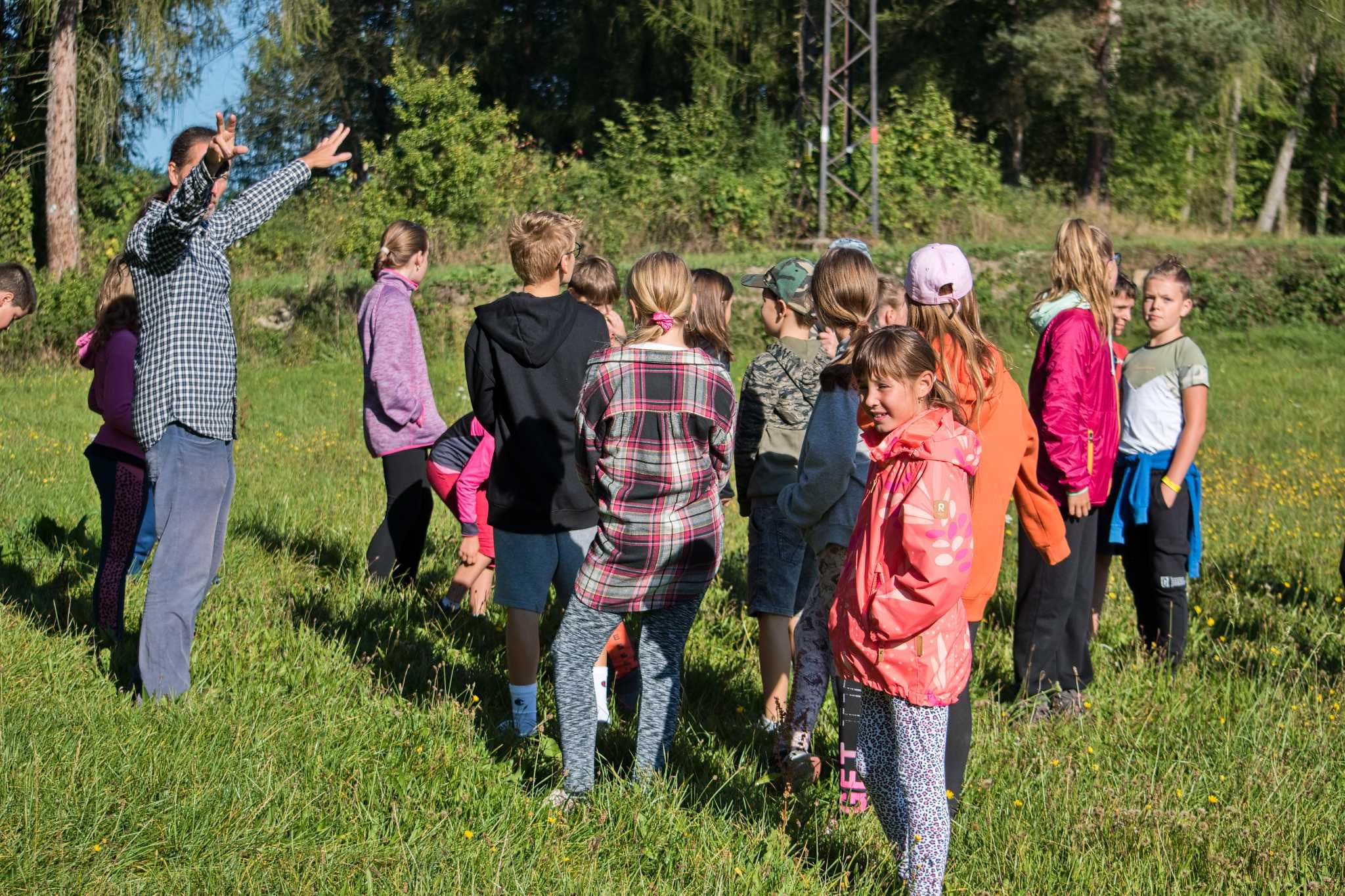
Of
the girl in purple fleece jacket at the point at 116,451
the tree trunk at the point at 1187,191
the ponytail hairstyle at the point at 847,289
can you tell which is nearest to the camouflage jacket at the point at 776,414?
the ponytail hairstyle at the point at 847,289

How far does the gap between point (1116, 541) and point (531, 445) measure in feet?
9.28

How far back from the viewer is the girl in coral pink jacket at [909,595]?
3039 mm

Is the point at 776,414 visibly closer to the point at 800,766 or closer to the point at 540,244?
the point at 540,244

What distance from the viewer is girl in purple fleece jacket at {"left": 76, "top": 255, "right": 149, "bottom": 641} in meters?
4.96

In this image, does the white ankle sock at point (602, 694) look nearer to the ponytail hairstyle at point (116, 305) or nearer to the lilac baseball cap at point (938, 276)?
the lilac baseball cap at point (938, 276)

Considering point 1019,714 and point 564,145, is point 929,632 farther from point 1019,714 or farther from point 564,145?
point 564,145

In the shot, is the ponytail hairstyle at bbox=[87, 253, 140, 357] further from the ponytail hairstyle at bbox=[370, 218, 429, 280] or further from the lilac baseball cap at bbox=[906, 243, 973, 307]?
the lilac baseball cap at bbox=[906, 243, 973, 307]

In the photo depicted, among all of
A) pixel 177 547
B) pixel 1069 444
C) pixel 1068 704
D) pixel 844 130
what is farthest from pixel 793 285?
pixel 844 130

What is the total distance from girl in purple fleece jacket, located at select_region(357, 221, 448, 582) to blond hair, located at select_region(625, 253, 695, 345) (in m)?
2.34

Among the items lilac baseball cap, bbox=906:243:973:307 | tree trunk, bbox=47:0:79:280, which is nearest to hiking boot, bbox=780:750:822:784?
lilac baseball cap, bbox=906:243:973:307

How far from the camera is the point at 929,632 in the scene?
3.14m

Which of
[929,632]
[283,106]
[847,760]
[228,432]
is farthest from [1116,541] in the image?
[283,106]

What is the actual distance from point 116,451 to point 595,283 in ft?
7.01

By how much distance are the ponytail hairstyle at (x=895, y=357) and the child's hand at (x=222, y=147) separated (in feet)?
6.45
